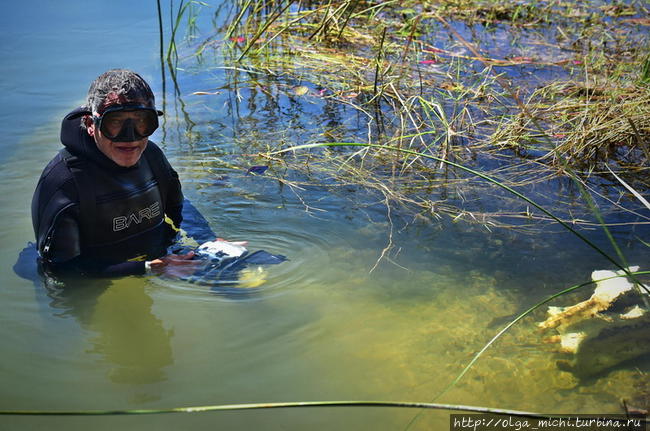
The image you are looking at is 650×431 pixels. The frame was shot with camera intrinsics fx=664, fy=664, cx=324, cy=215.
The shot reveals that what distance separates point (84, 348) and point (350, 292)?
Answer: 127cm

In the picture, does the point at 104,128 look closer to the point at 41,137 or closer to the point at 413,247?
the point at 413,247

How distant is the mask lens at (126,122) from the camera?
2.96 m

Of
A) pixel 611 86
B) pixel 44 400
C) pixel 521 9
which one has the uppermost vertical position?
pixel 521 9

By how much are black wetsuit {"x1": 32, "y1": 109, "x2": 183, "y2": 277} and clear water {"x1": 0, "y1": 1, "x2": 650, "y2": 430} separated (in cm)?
19

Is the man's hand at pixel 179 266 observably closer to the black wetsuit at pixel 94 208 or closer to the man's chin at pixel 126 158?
the black wetsuit at pixel 94 208

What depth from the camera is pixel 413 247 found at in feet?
12.3

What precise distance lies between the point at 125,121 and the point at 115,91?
14 cm

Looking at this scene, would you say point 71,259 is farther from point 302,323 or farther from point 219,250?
point 302,323

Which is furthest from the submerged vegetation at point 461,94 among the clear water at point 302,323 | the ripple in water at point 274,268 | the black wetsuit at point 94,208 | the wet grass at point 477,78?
the black wetsuit at point 94,208

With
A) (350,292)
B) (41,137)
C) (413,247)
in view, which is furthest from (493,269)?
(41,137)

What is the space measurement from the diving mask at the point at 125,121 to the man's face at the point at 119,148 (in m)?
0.02

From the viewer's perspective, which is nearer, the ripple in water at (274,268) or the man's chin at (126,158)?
the man's chin at (126,158)

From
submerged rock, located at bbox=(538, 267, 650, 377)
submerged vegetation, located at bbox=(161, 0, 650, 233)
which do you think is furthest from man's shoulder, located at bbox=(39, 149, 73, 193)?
submerged rock, located at bbox=(538, 267, 650, 377)

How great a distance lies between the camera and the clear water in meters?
2.53
